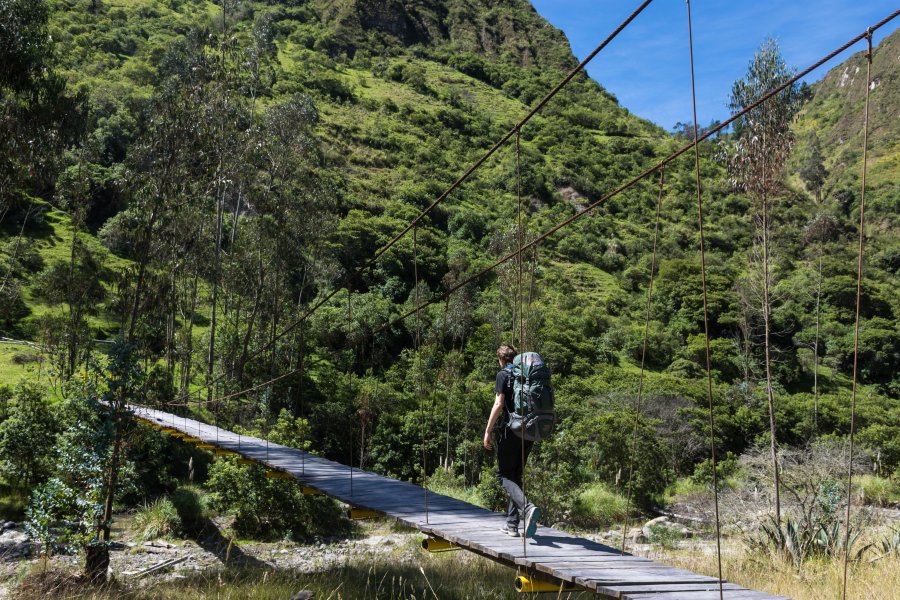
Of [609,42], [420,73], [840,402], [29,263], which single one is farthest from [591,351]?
[420,73]

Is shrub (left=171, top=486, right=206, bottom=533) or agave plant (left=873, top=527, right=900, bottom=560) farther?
shrub (left=171, top=486, right=206, bottom=533)

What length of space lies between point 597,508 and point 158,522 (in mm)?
6627

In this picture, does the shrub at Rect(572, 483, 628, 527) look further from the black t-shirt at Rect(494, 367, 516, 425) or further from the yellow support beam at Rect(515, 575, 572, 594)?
the yellow support beam at Rect(515, 575, 572, 594)

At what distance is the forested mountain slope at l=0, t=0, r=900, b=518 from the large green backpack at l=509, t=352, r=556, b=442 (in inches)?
80.0

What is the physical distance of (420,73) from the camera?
190 ft

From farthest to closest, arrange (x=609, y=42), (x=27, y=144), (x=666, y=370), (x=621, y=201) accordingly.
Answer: (x=621, y=201) < (x=666, y=370) < (x=27, y=144) < (x=609, y=42)

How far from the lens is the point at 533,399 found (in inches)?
124

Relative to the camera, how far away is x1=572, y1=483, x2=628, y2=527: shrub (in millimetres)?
11195

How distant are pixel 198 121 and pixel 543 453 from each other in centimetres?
→ 937

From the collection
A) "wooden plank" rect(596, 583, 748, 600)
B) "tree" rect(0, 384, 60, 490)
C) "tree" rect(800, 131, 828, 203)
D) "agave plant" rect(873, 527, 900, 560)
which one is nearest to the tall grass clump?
"agave plant" rect(873, 527, 900, 560)

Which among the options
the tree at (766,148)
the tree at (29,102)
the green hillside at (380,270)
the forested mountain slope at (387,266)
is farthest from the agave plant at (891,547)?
the tree at (29,102)

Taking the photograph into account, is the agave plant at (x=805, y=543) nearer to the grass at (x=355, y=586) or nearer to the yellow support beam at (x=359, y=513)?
the grass at (x=355, y=586)

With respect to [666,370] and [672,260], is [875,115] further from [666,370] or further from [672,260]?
[666,370]

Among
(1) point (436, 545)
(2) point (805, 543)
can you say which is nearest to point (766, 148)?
(2) point (805, 543)
